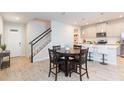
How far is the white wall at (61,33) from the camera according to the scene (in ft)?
21.4

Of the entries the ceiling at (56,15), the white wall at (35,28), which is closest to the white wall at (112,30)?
the ceiling at (56,15)

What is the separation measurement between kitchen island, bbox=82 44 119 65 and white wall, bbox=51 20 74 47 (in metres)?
2.33

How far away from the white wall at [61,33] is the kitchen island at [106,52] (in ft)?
7.63

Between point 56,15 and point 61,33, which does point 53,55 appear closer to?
point 56,15

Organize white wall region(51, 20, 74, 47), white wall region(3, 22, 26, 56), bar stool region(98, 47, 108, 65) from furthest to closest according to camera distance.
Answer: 1. white wall region(3, 22, 26, 56)
2. white wall region(51, 20, 74, 47)
3. bar stool region(98, 47, 108, 65)

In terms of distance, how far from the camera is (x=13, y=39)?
6.95 m

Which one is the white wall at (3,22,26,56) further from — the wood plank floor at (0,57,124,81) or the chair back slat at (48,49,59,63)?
the chair back slat at (48,49,59,63)

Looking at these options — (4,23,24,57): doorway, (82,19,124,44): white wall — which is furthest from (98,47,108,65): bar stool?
(4,23,24,57): doorway

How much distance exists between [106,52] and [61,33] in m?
3.30

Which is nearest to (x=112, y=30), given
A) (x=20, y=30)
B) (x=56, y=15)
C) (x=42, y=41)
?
(x=56, y=15)

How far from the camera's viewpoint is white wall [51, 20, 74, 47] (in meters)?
6.53
